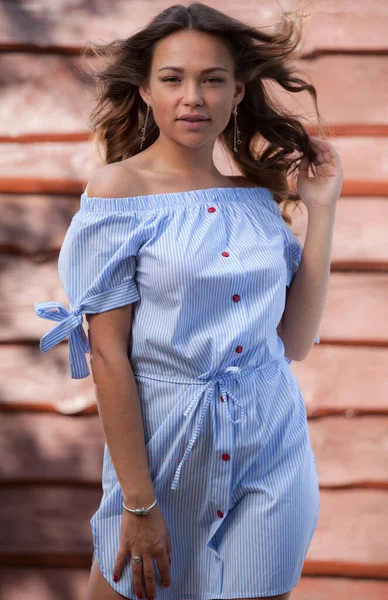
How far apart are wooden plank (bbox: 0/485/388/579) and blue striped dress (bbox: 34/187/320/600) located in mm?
1000

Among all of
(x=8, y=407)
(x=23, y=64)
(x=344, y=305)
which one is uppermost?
(x=23, y=64)

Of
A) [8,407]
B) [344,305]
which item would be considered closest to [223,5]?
[344,305]

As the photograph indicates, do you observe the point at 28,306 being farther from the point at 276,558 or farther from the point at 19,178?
the point at 276,558

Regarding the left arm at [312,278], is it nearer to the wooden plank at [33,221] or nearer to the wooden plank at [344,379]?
the wooden plank at [344,379]

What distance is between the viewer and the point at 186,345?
175 cm

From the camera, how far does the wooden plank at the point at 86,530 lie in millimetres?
2814

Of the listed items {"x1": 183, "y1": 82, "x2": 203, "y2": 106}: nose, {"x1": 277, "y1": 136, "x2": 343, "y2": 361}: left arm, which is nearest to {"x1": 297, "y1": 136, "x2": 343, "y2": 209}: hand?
{"x1": 277, "y1": 136, "x2": 343, "y2": 361}: left arm

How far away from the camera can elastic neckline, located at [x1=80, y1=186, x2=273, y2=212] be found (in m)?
1.73

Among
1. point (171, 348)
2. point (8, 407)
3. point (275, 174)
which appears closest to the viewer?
point (171, 348)

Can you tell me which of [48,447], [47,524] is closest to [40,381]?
[48,447]

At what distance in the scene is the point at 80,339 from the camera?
1844 mm

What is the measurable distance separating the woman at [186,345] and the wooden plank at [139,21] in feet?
2.52

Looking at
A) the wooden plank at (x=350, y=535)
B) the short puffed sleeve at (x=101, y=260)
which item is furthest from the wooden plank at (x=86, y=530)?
the short puffed sleeve at (x=101, y=260)

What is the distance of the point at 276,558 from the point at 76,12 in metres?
1.85
